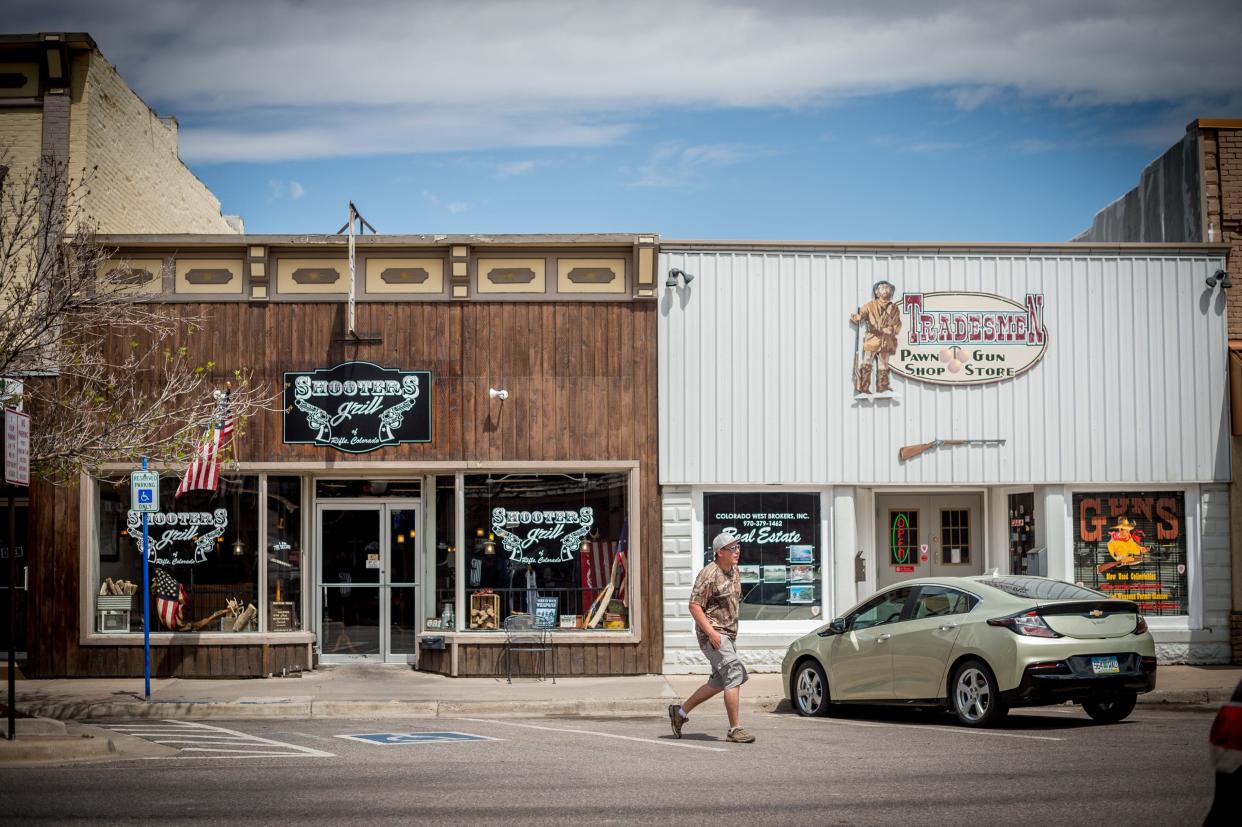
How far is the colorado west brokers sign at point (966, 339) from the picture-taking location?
19250 mm

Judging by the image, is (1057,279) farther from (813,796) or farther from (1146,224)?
(813,796)

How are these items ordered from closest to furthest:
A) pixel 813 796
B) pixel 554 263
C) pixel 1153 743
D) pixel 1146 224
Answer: pixel 813 796
pixel 1153 743
pixel 554 263
pixel 1146 224

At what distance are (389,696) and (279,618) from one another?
304 centimetres

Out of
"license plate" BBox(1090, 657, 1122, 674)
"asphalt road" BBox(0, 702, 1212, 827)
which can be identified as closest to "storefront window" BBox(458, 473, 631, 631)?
"asphalt road" BBox(0, 702, 1212, 827)

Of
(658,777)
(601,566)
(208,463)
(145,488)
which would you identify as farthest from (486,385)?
(658,777)

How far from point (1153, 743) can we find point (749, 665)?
311 inches

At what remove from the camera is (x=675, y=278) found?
62.5 feet

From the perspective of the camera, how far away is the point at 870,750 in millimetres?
11297

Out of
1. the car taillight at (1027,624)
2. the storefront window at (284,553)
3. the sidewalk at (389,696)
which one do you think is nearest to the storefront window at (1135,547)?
the sidewalk at (389,696)

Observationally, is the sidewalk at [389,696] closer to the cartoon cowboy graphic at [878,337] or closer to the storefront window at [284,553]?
the storefront window at [284,553]

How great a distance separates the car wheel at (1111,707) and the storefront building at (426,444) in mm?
6951

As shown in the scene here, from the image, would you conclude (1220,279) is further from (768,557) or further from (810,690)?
(810,690)

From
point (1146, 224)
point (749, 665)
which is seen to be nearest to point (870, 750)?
point (749, 665)

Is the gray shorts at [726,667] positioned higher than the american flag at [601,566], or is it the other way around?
the american flag at [601,566]
